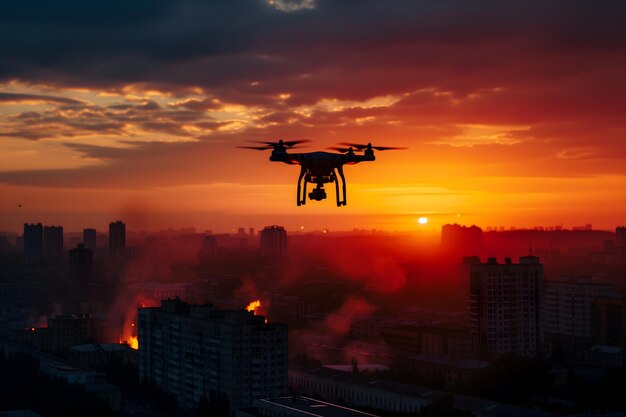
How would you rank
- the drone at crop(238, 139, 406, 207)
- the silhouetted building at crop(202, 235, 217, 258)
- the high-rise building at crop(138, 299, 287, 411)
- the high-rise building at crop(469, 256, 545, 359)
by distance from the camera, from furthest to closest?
the silhouetted building at crop(202, 235, 217, 258) → the high-rise building at crop(469, 256, 545, 359) → the high-rise building at crop(138, 299, 287, 411) → the drone at crop(238, 139, 406, 207)

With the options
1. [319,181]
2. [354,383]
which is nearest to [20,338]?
[354,383]

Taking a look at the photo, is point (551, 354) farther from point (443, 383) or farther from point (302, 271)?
point (302, 271)

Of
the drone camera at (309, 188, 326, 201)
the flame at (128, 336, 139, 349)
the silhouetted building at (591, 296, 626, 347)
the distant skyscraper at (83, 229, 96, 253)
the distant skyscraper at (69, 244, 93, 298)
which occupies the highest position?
the distant skyscraper at (83, 229, 96, 253)

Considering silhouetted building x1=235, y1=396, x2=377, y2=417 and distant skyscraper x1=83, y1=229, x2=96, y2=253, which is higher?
distant skyscraper x1=83, y1=229, x2=96, y2=253

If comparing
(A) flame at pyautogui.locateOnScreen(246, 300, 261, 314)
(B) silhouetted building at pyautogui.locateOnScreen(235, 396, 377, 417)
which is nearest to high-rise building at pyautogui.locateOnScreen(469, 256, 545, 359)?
(A) flame at pyautogui.locateOnScreen(246, 300, 261, 314)

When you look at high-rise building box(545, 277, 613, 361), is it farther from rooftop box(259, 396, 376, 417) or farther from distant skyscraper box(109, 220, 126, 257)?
distant skyscraper box(109, 220, 126, 257)

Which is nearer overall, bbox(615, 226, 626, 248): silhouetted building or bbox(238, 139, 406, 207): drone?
bbox(238, 139, 406, 207): drone

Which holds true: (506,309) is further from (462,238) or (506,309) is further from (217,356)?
(462,238)

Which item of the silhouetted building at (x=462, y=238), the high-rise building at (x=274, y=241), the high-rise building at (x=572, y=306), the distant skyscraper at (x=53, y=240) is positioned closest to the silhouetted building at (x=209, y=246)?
the high-rise building at (x=274, y=241)
